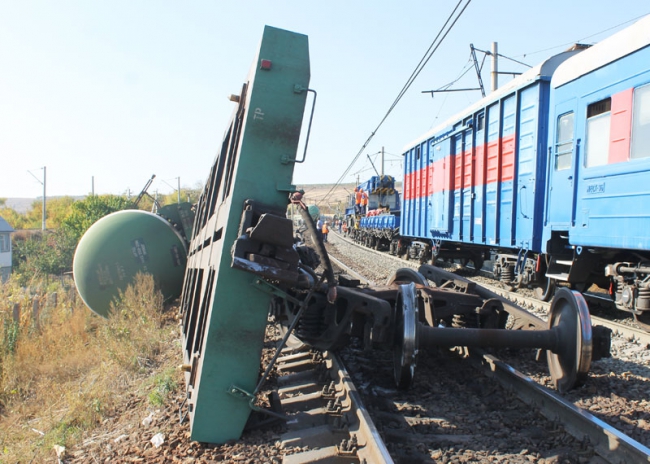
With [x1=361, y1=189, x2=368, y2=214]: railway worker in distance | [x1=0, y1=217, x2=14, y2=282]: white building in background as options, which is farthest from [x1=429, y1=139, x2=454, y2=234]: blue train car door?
[x1=0, y1=217, x2=14, y2=282]: white building in background

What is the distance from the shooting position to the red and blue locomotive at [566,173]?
22.5 ft

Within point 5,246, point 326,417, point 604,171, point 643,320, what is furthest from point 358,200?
point 326,417

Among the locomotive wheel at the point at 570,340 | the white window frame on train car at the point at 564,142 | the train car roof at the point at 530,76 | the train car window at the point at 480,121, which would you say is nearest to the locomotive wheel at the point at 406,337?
the locomotive wheel at the point at 570,340

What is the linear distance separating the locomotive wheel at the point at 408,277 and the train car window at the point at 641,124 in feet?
10.7

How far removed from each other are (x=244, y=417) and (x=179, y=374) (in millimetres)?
2000

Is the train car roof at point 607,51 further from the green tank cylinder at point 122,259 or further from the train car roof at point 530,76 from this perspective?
the green tank cylinder at point 122,259

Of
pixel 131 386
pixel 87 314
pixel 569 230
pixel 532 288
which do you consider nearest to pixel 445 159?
pixel 532 288

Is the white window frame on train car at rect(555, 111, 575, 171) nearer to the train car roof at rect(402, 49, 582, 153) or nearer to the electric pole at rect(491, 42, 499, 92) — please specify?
the train car roof at rect(402, 49, 582, 153)

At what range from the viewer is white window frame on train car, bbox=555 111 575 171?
8.49m

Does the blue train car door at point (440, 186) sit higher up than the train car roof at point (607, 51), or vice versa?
the train car roof at point (607, 51)

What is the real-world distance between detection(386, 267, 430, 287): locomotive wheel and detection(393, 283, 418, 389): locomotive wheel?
4.95 feet

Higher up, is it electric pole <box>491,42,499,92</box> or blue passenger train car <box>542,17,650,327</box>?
electric pole <box>491,42,499,92</box>

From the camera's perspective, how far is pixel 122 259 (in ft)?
34.3

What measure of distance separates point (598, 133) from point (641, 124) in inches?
39.8
